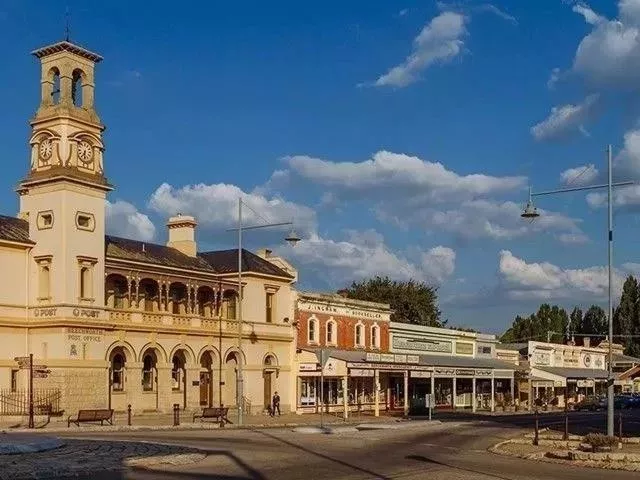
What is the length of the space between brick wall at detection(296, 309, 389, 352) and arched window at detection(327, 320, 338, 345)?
0.73ft

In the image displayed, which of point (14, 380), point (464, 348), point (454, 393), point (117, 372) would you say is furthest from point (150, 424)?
point (464, 348)

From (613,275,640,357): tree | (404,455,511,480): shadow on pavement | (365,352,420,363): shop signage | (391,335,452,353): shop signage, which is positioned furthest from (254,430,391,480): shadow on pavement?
(613,275,640,357): tree

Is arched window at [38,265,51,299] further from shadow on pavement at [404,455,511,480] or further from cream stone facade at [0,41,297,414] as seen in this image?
shadow on pavement at [404,455,511,480]

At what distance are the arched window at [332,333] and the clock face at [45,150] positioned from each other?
2134 centimetres

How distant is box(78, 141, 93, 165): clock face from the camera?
1889 inches

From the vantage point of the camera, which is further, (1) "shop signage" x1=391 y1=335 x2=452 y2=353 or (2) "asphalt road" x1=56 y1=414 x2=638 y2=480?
(1) "shop signage" x1=391 y1=335 x2=452 y2=353

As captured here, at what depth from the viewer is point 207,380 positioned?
5559cm

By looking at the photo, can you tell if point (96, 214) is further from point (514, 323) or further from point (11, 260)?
point (514, 323)

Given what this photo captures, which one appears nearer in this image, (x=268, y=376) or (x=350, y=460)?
(x=350, y=460)

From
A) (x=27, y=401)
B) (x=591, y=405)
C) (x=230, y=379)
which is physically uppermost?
(x=27, y=401)

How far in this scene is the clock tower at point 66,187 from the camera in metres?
46.5

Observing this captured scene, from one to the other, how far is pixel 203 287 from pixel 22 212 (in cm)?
1123

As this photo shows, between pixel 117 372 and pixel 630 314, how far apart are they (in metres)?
77.6

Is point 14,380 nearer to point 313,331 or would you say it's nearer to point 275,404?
point 275,404
